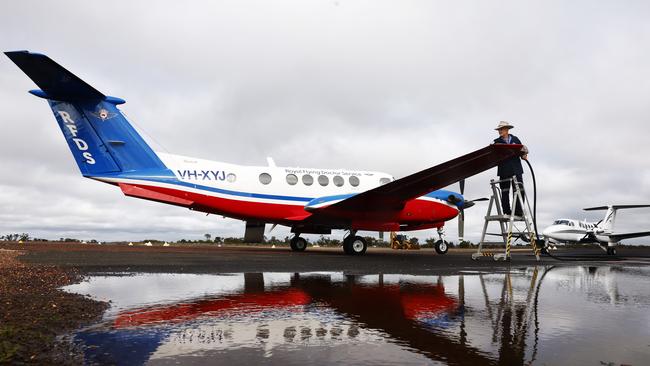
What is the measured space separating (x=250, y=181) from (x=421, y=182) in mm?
6379

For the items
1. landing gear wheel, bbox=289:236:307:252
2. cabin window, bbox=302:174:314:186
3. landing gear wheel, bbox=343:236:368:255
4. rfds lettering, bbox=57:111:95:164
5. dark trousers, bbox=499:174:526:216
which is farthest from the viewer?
landing gear wheel, bbox=289:236:307:252

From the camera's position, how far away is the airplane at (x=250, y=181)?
46.2 feet

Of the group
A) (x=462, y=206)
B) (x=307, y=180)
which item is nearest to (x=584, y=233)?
(x=462, y=206)

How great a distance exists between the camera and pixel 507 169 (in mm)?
13453

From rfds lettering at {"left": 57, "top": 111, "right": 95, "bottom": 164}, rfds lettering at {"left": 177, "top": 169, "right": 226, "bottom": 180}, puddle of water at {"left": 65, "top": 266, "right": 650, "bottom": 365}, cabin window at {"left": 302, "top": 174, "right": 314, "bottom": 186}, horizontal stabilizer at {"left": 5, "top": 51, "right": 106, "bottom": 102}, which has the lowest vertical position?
puddle of water at {"left": 65, "top": 266, "right": 650, "bottom": 365}

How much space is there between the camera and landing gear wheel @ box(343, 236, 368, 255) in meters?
17.4

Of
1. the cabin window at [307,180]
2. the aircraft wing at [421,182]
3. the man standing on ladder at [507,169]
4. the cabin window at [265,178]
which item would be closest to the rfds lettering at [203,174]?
the cabin window at [265,178]

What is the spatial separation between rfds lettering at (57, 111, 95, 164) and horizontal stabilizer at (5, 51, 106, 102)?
54 centimetres

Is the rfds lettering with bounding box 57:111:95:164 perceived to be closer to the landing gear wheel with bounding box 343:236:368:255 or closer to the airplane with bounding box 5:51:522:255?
the airplane with bounding box 5:51:522:255

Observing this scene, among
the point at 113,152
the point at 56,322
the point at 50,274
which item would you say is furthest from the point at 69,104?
the point at 56,322

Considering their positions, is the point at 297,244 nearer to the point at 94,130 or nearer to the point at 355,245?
the point at 355,245

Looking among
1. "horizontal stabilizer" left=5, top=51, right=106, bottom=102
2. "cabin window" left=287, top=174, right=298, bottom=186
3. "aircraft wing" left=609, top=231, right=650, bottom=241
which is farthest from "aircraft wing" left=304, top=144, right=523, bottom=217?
"aircraft wing" left=609, top=231, right=650, bottom=241

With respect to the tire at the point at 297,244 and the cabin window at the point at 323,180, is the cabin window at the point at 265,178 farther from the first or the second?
the tire at the point at 297,244

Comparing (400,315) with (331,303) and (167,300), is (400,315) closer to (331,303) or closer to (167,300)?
(331,303)
